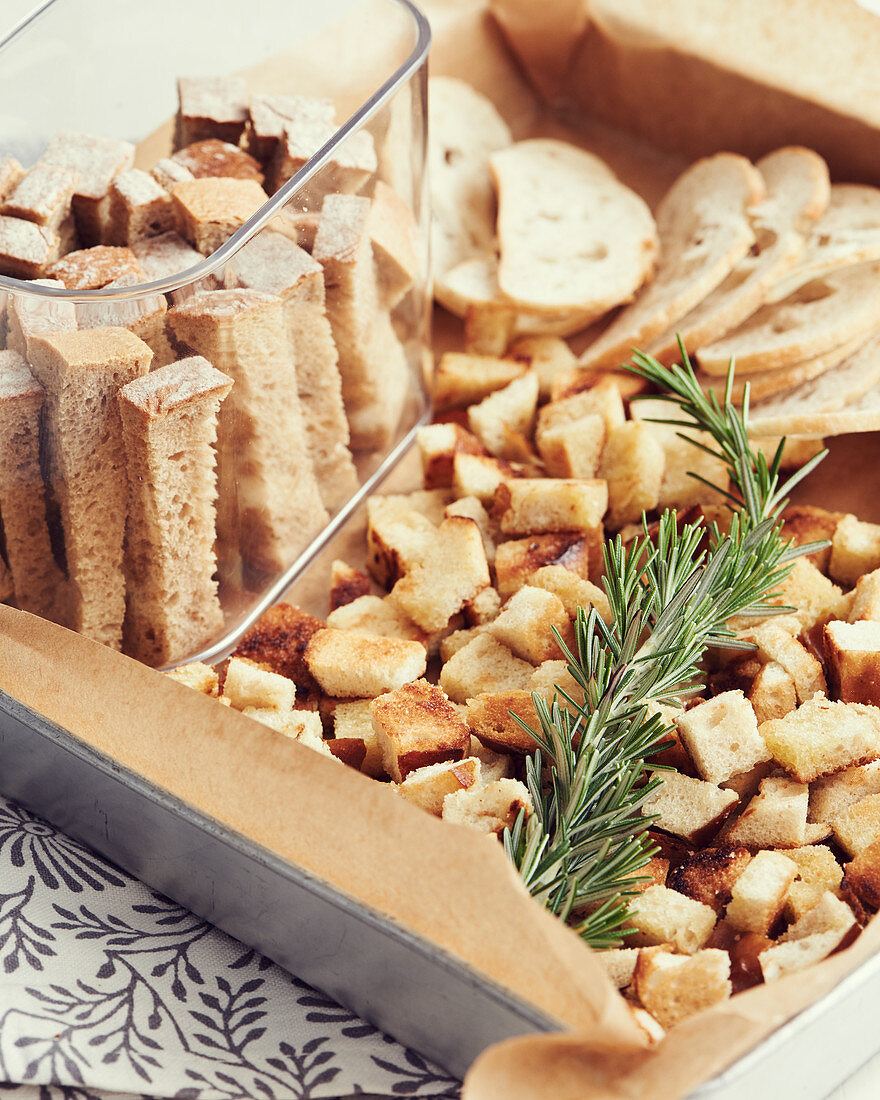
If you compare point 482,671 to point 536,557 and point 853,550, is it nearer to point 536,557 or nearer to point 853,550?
point 536,557

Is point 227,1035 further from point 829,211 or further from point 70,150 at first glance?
point 829,211

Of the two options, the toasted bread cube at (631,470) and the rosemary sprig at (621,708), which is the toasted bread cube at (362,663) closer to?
the rosemary sprig at (621,708)

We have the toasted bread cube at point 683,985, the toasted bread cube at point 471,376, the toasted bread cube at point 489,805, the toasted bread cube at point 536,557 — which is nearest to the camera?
the toasted bread cube at point 683,985

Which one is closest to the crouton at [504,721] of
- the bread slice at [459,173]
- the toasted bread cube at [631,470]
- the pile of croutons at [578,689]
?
the pile of croutons at [578,689]

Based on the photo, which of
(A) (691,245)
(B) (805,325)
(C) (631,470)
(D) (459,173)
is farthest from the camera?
(D) (459,173)

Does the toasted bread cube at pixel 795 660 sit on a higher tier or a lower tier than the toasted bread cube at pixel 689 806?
higher

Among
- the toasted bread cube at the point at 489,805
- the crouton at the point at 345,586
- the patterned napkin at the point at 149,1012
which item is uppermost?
the toasted bread cube at the point at 489,805

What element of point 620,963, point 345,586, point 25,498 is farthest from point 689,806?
point 25,498

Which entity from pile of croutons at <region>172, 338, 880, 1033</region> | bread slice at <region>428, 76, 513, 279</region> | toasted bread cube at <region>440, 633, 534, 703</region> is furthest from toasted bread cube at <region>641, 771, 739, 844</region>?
bread slice at <region>428, 76, 513, 279</region>
